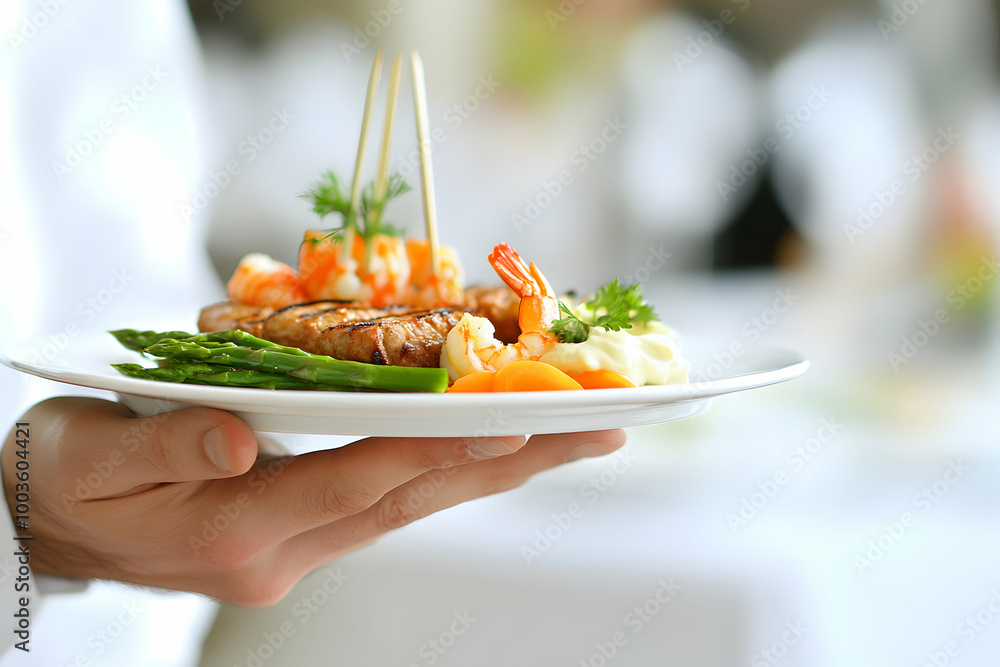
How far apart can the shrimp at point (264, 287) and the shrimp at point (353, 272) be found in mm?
52

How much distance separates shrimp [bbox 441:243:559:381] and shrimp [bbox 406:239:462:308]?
0.61m

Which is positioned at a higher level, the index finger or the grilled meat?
the grilled meat

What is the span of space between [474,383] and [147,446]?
0.76 m

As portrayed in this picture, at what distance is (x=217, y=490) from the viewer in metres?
1.77

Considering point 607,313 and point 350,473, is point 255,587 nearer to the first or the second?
point 350,473

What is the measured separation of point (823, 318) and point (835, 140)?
1660 mm

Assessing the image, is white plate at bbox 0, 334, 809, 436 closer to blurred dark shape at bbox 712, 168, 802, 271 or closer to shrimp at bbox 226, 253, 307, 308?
shrimp at bbox 226, 253, 307, 308

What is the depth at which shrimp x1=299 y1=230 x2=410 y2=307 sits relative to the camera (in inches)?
95.3

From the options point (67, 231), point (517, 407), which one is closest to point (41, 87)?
point (67, 231)

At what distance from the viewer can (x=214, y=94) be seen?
6254 mm

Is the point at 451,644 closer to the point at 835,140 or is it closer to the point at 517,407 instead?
the point at 517,407

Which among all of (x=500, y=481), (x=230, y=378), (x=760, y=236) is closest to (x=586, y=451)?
(x=500, y=481)

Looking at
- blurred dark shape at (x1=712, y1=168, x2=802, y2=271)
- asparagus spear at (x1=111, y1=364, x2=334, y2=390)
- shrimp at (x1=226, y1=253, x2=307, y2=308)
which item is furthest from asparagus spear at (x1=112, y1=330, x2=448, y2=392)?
blurred dark shape at (x1=712, y1=168, x2=802, y2=271)

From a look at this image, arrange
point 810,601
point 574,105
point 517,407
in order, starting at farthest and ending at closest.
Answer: point 574,105 < point 810,601 < point 517,407
